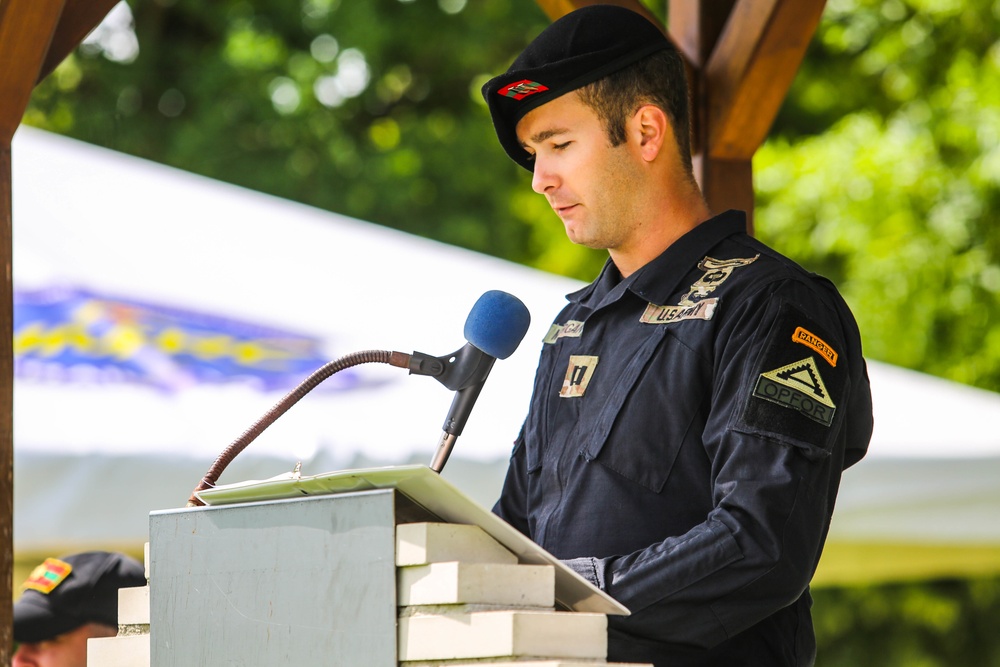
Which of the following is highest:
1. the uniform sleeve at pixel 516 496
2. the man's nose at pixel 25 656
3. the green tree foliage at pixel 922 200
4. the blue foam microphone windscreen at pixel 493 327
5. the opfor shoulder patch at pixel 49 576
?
the green tree foliage at pixel 922 200

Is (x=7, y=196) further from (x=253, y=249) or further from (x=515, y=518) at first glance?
(x=253, y=249)

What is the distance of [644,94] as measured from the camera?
2197 mm

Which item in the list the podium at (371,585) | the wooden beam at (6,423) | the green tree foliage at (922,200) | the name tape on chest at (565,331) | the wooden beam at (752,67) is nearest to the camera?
the podium at (371,585)

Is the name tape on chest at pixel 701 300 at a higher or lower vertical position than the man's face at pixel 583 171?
lower

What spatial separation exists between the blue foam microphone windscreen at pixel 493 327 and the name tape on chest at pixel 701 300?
10.0 inches

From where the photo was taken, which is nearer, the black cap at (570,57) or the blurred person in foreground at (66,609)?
the black cap at (570,57)

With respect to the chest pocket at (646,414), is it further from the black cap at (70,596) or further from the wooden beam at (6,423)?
the black cap at (70,596)

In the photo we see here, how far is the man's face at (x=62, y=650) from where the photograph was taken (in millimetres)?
3330

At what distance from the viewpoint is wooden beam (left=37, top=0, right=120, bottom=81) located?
9.25 ft

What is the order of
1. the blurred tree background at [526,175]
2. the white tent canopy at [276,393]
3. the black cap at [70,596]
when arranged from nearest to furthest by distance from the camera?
1. the black cap at [70,596]
2. the white tent canopy at [276,393]
3. the blurred tree background at [526,175]

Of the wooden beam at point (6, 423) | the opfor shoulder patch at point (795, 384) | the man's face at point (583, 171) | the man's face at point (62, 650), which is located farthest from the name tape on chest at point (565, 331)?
the man's face at point (62, 650)

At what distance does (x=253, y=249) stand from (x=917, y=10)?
6.31 m

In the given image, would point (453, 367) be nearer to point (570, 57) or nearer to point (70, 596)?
point (570, 57)

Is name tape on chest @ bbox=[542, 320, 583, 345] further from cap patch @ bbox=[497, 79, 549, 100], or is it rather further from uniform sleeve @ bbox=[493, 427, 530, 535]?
cap patch @ bbox=[497, 79, 549, 100]
